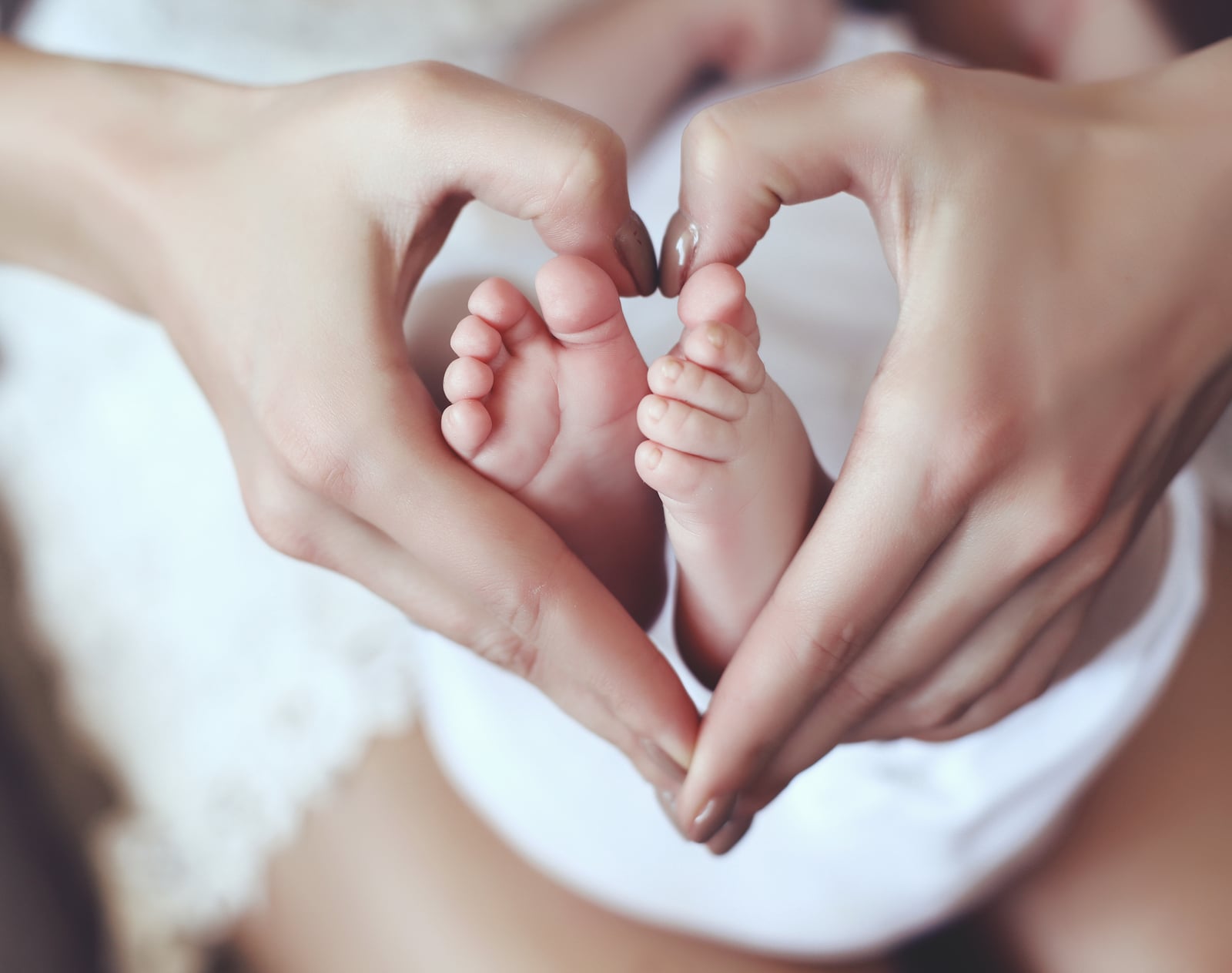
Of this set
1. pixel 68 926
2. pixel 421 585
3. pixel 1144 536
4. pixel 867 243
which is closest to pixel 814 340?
pixel 867 243

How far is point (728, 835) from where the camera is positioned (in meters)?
0.47

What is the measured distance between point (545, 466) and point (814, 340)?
29cm

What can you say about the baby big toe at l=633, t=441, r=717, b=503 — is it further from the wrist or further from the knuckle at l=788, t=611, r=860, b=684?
the wrist

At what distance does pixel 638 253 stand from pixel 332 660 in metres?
0.45

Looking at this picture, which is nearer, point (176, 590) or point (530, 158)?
point (530, 158)

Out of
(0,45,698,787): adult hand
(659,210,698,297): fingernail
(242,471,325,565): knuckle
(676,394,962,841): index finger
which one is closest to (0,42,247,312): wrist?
(0,45,698,787): adult hand

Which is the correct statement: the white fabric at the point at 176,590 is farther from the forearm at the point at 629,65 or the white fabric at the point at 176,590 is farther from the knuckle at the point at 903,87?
the knuckle at the point at 903,87

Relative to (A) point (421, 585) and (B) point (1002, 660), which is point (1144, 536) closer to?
(B) point (1002, 660)

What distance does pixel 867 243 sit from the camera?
2.18 feet

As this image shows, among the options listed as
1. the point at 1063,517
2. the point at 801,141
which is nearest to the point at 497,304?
the point at 801,141

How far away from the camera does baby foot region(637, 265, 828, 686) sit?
1.19ft

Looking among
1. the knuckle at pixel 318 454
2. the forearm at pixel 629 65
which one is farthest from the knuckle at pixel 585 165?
the forearm at pixel 629 65

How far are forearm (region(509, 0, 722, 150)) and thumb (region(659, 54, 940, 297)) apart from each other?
420 mm

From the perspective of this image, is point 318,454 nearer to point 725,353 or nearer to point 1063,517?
point 725,353
